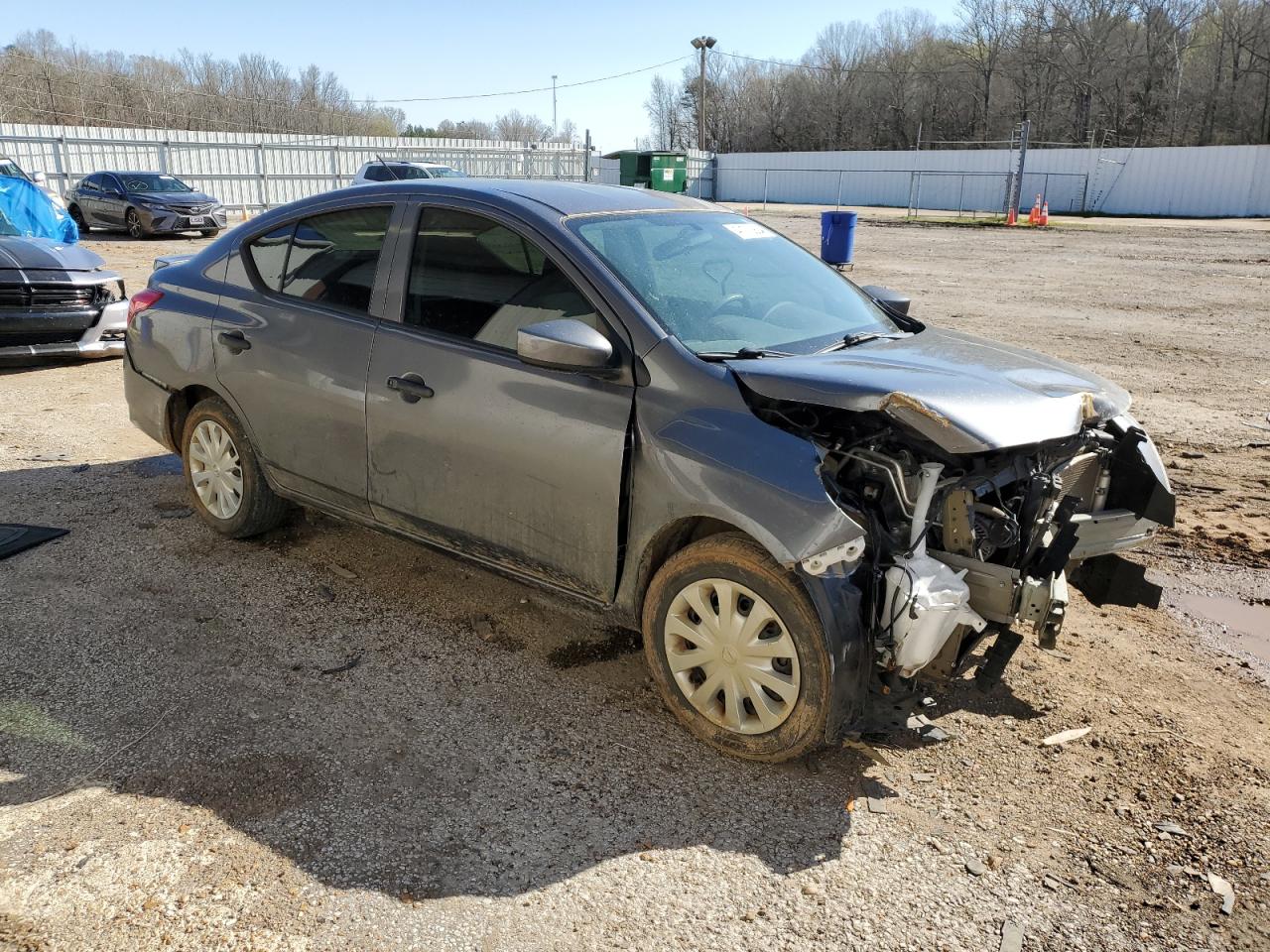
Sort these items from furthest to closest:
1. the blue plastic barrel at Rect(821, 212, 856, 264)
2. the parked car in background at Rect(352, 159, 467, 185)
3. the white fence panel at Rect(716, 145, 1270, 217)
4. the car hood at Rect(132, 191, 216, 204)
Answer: the white fence panel at Rect(716, 145, 1270, 217) → the car hood at Rect(132, 191, 216, 204) → the parked car in background at Rect(352, 159, 467, 185) → the blue plastic barrel at Rect(821, 212, 856, 264)

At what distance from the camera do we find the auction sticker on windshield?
14.1ft

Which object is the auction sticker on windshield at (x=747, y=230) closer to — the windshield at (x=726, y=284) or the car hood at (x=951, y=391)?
the windshield at (x=726, y=284)

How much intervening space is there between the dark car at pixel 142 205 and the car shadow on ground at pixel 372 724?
67.2 ft

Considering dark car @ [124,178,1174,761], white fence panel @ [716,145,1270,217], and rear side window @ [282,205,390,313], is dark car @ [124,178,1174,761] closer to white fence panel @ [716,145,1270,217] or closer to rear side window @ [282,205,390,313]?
rear side window @ [282,205,390,313]

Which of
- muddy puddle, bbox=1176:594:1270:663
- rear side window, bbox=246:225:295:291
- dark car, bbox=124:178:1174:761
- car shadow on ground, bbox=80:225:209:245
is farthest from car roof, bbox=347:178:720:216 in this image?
car shadow on ground, bbox=80:225:209:245

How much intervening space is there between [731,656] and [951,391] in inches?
43.3

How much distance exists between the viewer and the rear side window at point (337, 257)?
4188 mm

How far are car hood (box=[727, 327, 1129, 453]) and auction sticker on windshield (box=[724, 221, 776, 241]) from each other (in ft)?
2.96

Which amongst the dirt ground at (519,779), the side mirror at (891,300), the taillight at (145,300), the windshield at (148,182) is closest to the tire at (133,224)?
the windshield at (148,182)

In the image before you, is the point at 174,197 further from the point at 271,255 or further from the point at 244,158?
the point at 271,255

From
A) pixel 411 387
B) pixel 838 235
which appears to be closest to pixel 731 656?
pixel 411 387

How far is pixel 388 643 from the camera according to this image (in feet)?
13.4

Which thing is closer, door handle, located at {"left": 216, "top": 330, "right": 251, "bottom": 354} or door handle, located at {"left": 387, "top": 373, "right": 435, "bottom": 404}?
door handle, located at {"left": 387, "top": 373, "right": 435, "bottom": 404}

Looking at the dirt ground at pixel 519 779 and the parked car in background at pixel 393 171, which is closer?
the dirt ground at pixel 519 779
